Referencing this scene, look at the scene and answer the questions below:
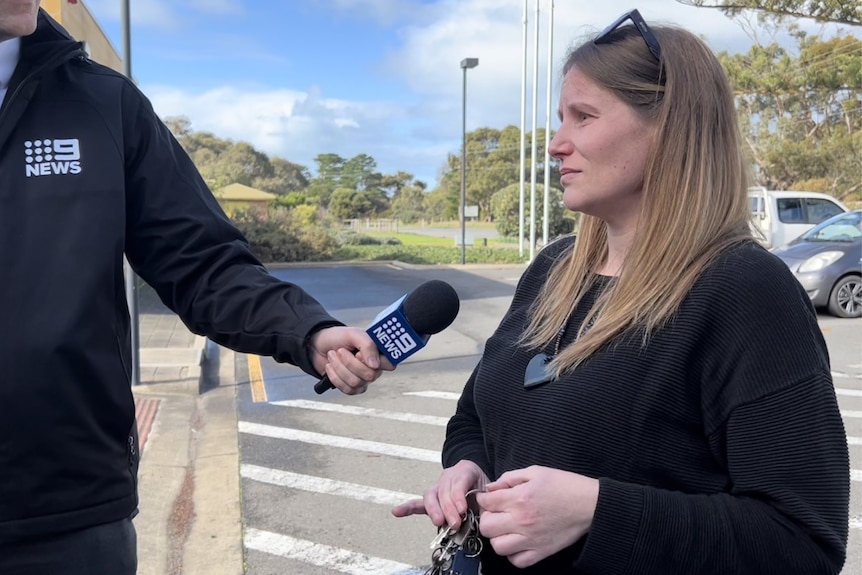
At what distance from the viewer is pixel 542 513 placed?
149cm

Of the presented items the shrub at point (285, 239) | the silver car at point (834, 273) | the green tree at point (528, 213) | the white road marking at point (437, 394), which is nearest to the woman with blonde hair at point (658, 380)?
the white road marking at point (437, 394)

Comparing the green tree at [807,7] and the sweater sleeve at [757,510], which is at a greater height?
the green tree at [807,7]

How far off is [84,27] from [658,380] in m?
12.3

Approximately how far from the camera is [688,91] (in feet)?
5.72

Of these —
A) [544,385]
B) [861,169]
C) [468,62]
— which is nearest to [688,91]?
[544,385]

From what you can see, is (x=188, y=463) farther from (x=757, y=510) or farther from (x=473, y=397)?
(x=757, y=510)

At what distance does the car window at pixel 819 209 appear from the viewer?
17516 millimetres

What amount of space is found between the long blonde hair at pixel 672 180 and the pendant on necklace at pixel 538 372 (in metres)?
0.03

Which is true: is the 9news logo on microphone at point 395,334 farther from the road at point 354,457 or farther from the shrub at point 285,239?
the shrub at point 285,239

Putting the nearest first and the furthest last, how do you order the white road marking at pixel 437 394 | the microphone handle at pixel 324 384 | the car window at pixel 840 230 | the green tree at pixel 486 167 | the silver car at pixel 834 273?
1. the microphone handle at pixel 324 384
2. the white road marking at pixel 437 394
3. the silver car at pixel 834 273
4. the car window at pixel 840 230
5. the green tree at pixel 486 167

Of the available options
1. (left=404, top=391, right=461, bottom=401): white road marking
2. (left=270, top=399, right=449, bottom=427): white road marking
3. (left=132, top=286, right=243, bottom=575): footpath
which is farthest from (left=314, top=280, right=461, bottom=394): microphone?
(left=404, top=391, right=461, bottom=401): white road marking

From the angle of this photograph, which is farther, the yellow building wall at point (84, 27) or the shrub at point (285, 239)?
the shrub at point (285, 239)

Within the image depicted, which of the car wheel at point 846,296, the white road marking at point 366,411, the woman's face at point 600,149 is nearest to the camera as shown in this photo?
the woman's face at point 600,149

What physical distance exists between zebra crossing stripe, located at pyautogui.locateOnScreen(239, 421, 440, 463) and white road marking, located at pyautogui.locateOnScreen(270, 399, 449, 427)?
0.66 m
